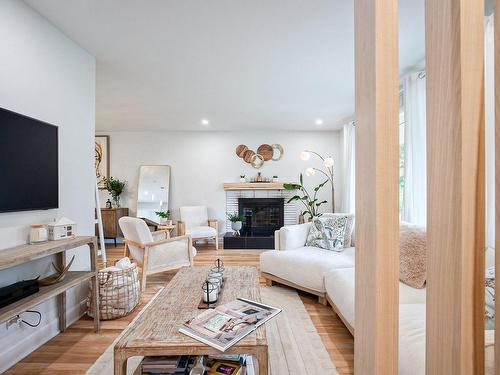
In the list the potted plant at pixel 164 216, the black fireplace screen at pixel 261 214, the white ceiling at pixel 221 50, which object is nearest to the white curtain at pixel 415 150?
the white ceiling at pixel 221 50

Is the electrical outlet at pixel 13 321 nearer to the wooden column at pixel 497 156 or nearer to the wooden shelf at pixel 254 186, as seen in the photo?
the wooden column at pixel 497 156

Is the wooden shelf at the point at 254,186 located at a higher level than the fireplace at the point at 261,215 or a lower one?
higher

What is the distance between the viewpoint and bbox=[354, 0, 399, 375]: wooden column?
22.2 inches

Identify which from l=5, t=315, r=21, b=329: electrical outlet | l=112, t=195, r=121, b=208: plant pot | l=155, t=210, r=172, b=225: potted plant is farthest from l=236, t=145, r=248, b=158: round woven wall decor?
l=5, t=315, r=21, b=329: electrical outlet

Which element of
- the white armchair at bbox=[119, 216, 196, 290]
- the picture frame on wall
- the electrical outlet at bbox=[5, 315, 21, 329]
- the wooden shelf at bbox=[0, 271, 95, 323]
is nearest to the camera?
the wooden shelf at bbox=[0, 271, 95, 323]

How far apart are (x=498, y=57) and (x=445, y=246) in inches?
14.7

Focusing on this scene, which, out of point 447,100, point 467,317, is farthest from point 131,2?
point 467,317

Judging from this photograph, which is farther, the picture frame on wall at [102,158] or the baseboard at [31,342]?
Result: the picture frame on wall at [102,158]

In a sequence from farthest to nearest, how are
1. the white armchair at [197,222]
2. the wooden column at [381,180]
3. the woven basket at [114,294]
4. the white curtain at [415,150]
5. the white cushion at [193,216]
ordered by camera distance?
the white cushion at [193,216] < the white armchair at [197,222] < the white curtain at [415,150] < the woven basket at [114,294] < the wooden column at [381,180]

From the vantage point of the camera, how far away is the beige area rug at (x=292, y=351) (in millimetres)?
1654

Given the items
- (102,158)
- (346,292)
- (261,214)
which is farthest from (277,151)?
(346,292)

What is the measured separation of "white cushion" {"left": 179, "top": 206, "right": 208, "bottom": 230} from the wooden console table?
308 centimetres

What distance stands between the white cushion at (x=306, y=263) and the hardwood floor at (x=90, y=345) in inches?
9.9

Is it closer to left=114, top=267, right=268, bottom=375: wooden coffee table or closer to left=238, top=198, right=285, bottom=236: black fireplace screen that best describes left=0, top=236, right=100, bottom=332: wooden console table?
left=114, top=267, right=268, bottom=375: wooden coffee table
